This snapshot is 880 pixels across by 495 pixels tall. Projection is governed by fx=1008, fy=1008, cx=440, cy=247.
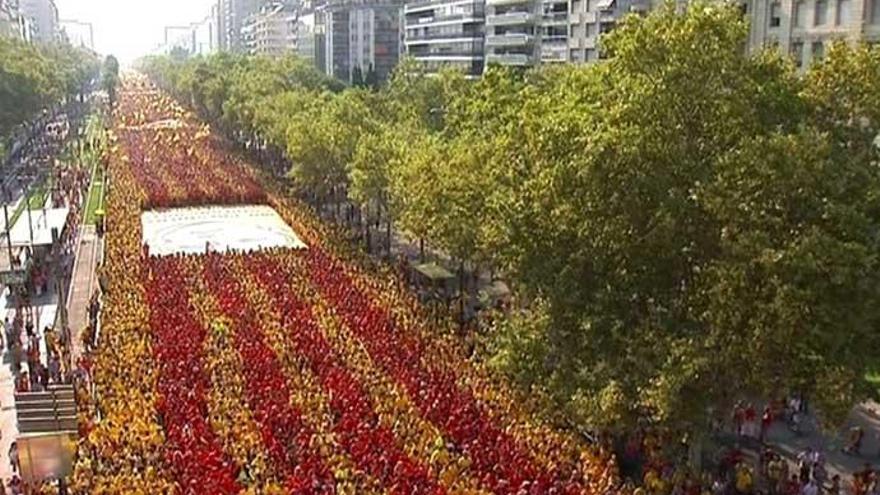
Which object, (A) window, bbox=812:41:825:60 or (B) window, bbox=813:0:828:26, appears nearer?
(B) window, bbox=813:0:828:26

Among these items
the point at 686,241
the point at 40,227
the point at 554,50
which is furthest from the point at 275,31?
the point at 686,241

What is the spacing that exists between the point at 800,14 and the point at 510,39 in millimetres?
36947

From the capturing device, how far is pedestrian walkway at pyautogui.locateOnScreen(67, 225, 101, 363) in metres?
31.3

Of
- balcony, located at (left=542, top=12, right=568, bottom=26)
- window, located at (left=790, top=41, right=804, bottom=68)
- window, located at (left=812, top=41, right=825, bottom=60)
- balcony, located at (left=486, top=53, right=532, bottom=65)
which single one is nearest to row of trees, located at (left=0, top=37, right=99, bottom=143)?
balcony, located at (left=486, top=53, right=532, bottom=65)

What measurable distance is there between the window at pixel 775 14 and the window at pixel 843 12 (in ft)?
11.8

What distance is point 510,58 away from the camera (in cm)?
7362

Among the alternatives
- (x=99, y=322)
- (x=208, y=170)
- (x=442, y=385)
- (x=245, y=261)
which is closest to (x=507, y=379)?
(x=442, y=385)

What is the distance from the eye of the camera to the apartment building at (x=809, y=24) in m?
34.0

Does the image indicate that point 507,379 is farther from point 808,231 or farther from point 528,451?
point 808,231

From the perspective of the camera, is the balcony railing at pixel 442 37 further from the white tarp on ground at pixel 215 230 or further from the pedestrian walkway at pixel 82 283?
the pedestrian walkway at pixel 82 283

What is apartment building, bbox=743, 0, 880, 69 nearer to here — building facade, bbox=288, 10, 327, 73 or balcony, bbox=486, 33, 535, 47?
balcony, bbox=486, 33, 535, 47

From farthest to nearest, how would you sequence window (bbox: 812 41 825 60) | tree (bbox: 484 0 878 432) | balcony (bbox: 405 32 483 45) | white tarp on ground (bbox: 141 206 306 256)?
balcony (bbox: 405 32 483 45)
white tarp on ground (bbox: 141 206 306 256)
window (bbox: 812 41 825 60)
tree (bbox: 484 0 878 432)

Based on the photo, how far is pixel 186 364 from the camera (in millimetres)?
24641

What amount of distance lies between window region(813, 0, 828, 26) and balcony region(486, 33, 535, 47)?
115ft
